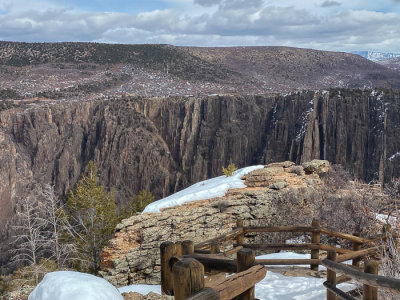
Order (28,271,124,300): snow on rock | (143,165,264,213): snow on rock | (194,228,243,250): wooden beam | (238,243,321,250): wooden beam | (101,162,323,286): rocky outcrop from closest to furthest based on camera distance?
(28,271,124,300): snow on rock → (238,243,321,250): wooden beam → (194,228,243,250): wooden beam → (101,162,323,286): rocky outcrop → (143,165,264,213): snow on rock

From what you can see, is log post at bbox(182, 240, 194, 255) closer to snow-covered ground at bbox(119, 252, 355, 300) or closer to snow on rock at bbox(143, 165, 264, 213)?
snow-covered ground at bbox(119, 252, 355, 300)

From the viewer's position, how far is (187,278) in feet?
8.11

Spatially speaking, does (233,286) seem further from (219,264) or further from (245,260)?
(219,264)

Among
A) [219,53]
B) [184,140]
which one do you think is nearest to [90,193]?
[184,140]

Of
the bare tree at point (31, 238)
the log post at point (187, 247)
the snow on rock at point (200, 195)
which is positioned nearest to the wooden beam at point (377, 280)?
the log post at point (187, 247)

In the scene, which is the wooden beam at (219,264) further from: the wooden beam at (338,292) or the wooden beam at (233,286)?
the wooden beam at (338,292)

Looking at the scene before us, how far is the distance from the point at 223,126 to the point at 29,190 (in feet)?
110

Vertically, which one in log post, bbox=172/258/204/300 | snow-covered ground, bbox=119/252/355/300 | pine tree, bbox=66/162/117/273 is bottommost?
pine tree, bbox=66/162/117/273

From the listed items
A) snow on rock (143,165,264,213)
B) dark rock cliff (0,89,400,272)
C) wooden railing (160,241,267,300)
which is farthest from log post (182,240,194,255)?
dark rock cliff (0,89,400,272)

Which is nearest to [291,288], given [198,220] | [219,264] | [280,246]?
[280,246]

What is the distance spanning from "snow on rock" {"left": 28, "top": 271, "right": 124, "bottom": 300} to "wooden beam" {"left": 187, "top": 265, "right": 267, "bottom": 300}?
4.75ft

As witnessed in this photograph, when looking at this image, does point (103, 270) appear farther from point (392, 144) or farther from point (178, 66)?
point (178, 66)

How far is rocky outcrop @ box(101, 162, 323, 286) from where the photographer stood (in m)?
12.2

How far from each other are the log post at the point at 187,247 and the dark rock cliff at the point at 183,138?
49.0 meters
